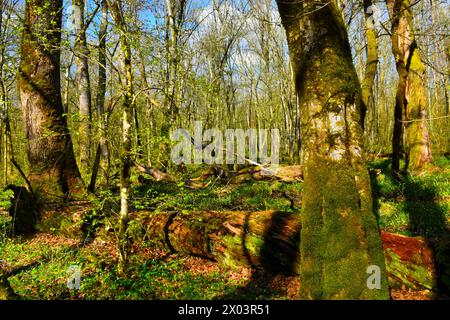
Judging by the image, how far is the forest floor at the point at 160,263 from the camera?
3.76m

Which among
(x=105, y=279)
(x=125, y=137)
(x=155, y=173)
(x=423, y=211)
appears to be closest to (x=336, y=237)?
(x=125, y=137)

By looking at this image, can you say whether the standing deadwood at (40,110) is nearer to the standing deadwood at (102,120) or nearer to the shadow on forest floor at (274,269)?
the standing deadwood at (102,120)

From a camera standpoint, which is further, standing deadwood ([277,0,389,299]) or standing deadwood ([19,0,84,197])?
standing deadwood ([19,0,84,197])

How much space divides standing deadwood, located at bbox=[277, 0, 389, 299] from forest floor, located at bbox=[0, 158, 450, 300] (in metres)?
1.17

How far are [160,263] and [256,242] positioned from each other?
1.57 meters

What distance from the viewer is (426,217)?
205 inches

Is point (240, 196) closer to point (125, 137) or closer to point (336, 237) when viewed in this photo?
point (125, 137)

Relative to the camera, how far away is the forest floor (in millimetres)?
3762

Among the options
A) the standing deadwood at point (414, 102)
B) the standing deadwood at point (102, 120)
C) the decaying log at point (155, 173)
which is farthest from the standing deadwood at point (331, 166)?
the decaying log at point (155, 173)

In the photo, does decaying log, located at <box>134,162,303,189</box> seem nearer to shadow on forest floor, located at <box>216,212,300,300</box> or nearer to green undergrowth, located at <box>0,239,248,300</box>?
green undergrowth, located at <box>0,239,248,300</box>

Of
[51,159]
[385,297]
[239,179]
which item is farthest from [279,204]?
[51,159]

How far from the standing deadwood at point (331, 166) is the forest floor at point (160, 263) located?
3.82 ft

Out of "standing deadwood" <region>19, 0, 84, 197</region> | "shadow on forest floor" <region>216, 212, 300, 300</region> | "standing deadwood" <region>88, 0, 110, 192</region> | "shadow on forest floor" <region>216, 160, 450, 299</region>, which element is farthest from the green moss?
"standing deadwood" <region>19, 0, 84, 197</region>

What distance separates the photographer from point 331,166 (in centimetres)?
265
